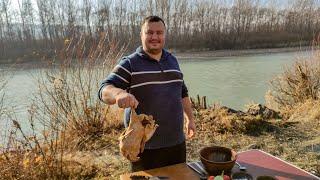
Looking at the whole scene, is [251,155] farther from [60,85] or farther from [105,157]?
[60,85]

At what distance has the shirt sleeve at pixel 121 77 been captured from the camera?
2.19 metres

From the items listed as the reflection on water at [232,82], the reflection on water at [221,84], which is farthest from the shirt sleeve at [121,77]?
the reflection on water at [232,82]

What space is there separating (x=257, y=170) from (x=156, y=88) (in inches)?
31.3

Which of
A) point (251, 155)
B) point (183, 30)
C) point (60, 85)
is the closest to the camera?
point (251, 155)

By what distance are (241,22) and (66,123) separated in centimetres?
3185

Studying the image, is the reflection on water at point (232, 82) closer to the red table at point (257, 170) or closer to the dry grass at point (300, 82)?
the dry grass at point (300, 82)

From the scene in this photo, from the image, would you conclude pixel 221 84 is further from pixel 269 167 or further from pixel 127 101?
pixel 127 101

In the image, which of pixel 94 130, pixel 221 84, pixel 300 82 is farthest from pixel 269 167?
pixel 221 84

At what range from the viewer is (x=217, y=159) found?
1.90m

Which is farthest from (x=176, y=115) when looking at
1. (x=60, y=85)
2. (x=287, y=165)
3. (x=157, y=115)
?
(x=60, y=85)

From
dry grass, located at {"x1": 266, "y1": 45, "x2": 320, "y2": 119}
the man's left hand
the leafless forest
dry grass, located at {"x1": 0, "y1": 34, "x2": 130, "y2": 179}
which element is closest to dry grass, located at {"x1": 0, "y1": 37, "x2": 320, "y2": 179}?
dry grass, located at {"x1": 0, "y1": 34, "x2": 130, "y2": 179}

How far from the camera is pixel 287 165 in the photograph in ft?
6.47

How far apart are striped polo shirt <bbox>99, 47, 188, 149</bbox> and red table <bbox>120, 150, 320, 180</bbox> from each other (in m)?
0.41

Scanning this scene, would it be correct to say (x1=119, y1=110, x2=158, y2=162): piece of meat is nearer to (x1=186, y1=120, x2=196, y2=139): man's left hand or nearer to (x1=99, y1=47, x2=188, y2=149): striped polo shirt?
(x1=99, y1=47, x2=188, y2=149): striped polo shirt
